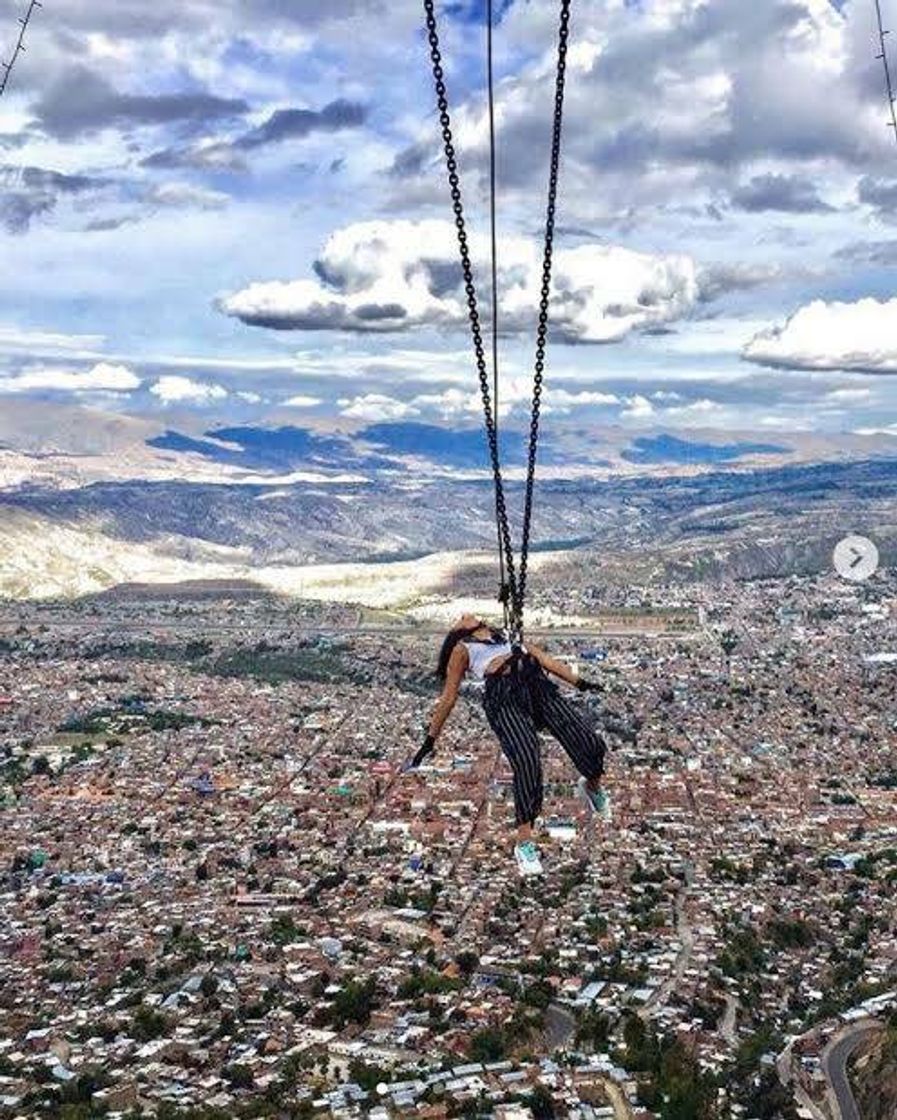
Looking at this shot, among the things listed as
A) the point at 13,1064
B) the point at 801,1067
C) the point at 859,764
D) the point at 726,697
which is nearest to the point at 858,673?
the point at 726,697

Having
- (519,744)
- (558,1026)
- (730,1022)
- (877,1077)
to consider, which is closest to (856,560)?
(730,1022)

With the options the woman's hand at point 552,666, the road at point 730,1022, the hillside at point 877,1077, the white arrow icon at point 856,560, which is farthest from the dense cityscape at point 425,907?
the white arrow icon at point 856,560

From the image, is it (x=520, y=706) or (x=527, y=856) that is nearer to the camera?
(x=527, y=856)

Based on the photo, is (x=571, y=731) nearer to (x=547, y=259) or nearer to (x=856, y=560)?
(x=547, y=259)

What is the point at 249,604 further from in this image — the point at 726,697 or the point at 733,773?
the point at 733,773

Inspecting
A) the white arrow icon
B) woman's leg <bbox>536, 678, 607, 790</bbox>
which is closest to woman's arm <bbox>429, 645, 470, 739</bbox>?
woman's leg <bbox>536, 678, 607, 790</bbox>

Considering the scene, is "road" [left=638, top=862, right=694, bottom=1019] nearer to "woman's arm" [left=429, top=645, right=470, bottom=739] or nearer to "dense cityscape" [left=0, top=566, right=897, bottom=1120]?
"dense cityscape" [left=0, top=566, right=897, bottom=1120]
